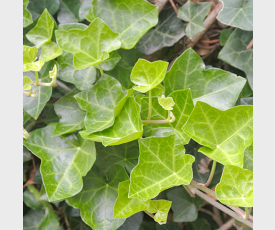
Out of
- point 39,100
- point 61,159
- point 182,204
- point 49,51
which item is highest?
point 49,51

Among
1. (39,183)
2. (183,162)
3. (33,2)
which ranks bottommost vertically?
(39,183)

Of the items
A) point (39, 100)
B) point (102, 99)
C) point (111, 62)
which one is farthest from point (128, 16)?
point (39, 100)

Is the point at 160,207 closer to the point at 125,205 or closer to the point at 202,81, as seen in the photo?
the point at 125,205

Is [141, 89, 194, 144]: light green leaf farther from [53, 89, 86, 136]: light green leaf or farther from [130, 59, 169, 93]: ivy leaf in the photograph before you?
[53, 89, 86, 136]: light green leaf

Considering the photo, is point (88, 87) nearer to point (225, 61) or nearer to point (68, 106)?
point (68, 106)

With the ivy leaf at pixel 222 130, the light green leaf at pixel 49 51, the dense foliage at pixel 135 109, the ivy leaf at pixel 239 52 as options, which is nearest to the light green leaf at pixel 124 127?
the dense foliage at pixel 135 109

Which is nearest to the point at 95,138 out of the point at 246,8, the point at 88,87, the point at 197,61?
the point at 88,87

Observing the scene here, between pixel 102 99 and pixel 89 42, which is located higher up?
pixel 89 42
